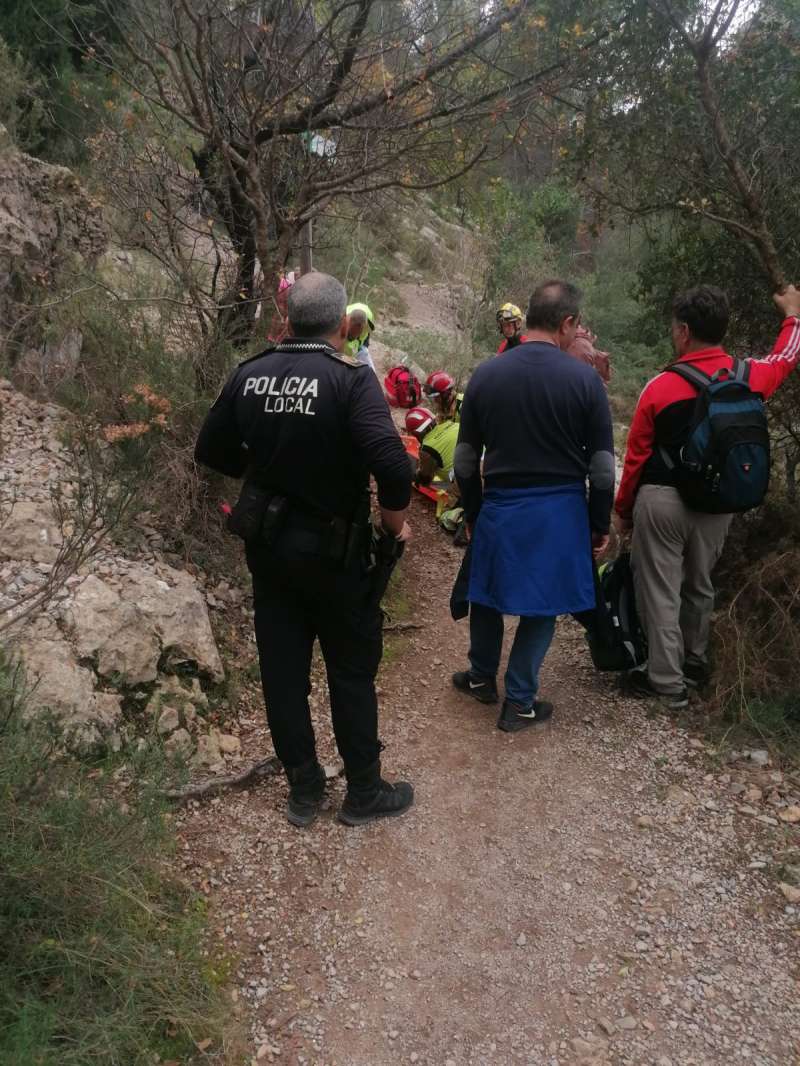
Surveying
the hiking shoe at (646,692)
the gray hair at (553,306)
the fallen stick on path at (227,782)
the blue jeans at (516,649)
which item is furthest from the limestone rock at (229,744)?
the gray hair at (553,306)

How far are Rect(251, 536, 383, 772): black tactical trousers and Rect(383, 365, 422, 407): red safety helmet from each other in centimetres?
549

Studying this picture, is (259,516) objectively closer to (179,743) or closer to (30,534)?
(179,743)

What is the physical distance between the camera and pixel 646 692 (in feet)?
12.6

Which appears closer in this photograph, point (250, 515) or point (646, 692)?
point (250, 515)

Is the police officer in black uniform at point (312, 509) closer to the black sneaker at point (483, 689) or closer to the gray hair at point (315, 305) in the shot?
the gray hair at point (315, 305)

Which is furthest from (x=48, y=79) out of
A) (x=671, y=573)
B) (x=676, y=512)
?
(x=671, y=573)

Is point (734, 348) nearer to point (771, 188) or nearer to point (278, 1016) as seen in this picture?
point (771, 188)

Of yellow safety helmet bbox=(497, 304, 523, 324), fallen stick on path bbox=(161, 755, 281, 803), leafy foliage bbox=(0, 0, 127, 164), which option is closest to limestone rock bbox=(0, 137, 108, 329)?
leafy foliage bbox=(0, 0, 127, 164)

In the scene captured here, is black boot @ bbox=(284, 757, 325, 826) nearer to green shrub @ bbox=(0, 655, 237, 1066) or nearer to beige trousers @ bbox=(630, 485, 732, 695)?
green shrub @ bbox=(0, 655, 237, 1066)

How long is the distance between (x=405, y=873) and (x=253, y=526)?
1391 mm

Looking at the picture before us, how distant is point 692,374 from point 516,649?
1462mm

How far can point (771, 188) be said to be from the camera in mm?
3949

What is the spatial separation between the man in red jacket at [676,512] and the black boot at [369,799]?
1511mm

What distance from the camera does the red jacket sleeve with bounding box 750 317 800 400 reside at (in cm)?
334
